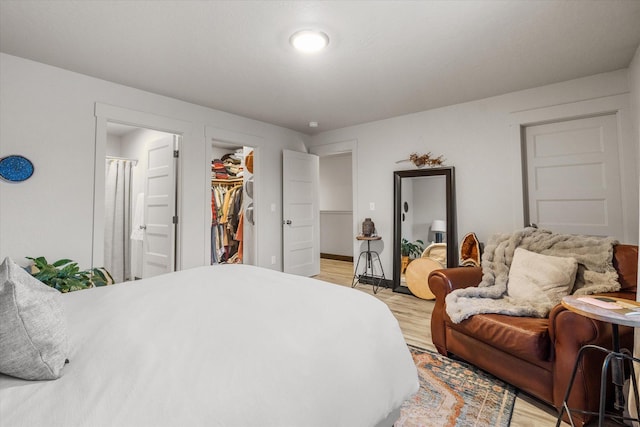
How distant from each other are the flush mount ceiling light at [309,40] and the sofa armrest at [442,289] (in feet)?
6.55

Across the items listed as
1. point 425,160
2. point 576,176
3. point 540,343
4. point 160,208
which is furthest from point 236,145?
point 576,176

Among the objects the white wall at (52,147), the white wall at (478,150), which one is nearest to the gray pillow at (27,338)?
the white wall at (52,147)

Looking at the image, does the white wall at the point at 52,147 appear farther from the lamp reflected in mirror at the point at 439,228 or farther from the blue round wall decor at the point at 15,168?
the lamp reflected in mirror at the point at 439,228

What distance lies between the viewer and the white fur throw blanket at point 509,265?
1966 millimetres

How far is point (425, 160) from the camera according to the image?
12.9ft

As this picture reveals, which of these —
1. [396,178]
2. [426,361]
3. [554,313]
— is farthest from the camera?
[396,178]

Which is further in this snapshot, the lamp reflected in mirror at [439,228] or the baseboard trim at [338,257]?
the baseboard trim at [338,257]

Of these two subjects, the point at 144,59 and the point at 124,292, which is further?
the point at 144,59

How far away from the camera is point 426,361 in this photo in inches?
87.6

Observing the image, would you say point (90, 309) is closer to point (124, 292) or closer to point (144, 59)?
point (124, 292)

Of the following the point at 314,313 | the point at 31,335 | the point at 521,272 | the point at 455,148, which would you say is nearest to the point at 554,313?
the point at 521,272

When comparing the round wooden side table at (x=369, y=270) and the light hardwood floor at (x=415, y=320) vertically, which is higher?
the round wooden side table at (x=369, y=270)

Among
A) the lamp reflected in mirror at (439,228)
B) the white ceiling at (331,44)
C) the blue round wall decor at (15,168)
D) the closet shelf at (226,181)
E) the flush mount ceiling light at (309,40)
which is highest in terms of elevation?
the white ceiling at (331,44)

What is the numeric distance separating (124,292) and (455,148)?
3702 millimetres
